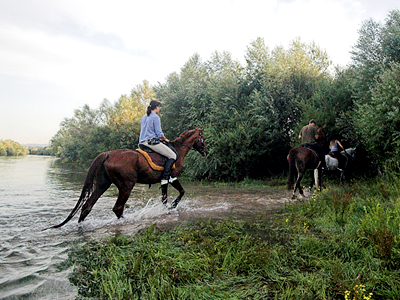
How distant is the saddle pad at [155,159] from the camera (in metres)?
7.39

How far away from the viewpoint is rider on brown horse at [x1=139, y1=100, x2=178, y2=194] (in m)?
7.53

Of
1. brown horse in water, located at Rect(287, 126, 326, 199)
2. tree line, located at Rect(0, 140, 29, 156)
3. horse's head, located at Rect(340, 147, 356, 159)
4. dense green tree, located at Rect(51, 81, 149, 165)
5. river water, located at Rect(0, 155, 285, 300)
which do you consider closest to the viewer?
river water, located at Rect(0, 155, 285, 300)

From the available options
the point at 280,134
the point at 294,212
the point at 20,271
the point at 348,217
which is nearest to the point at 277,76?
the point at 280,134

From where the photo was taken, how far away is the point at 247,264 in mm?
3904

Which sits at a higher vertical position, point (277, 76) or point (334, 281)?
point (277, 76)

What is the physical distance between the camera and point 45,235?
563cm

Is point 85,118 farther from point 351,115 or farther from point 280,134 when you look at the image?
point 351,115

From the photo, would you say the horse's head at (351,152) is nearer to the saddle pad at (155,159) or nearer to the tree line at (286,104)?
the tree line at (286,104)

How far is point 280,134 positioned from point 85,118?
43.5 meters

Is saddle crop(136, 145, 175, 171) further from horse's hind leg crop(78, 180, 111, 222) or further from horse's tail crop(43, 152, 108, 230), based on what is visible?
horse's hind leg crop(78, 180, 111, 222)

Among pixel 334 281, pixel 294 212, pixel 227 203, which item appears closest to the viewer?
pixel 334 281

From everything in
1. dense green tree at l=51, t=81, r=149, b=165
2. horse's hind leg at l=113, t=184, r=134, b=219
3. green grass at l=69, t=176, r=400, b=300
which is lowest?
green grass at l=69, t=176, r=400, b=300

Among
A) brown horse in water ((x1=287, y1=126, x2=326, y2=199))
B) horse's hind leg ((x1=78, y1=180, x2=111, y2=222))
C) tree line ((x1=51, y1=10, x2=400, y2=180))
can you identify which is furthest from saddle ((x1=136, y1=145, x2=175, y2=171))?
tree line ((x1=51, y1=10, x2=400, y2=180))

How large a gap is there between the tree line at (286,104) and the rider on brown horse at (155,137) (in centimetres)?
777
